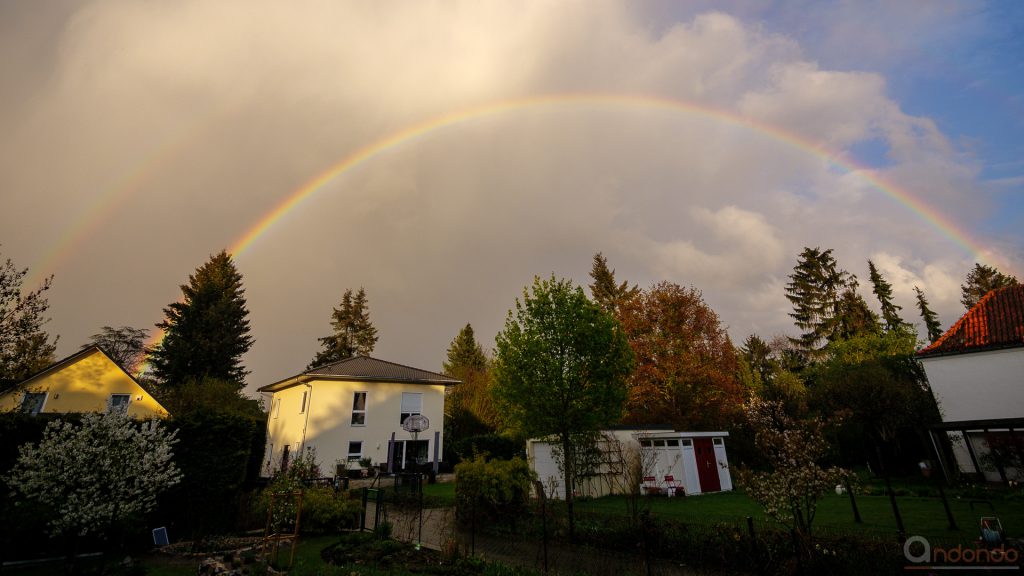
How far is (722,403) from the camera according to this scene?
3045cm

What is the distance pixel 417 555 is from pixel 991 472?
27.7m

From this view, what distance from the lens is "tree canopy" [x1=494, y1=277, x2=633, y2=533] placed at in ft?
45.3

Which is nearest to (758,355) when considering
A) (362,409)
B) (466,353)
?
(466,353)

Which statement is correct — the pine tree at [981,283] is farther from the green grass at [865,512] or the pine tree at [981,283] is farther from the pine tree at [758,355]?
the green grass at [865,512]

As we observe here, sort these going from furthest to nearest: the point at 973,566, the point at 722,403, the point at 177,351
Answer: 1. the point at 177,351
2. the point at 722,403
3. the point at 973,566

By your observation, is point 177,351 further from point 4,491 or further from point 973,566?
point 973,566

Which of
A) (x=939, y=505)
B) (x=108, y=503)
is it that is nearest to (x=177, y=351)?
(x=108, y=503)

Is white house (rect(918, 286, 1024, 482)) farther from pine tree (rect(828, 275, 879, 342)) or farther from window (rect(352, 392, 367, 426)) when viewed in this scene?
window (rect(352, 392, 367, 426))

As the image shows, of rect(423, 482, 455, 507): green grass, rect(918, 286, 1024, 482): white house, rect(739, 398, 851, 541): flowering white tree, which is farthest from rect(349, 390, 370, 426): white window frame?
rect(918, 286, 1024, 482): white house

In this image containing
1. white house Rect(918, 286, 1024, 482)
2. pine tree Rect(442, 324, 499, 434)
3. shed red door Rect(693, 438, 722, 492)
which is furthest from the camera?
pine tree Rect(442, 324, 499, 434)

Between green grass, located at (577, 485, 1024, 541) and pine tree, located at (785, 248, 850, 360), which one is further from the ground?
pine tree, located at (785, 248, 850, 360)

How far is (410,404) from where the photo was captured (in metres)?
30.2

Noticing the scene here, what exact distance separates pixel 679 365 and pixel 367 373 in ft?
71.1

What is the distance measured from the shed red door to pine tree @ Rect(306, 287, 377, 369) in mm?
45816
